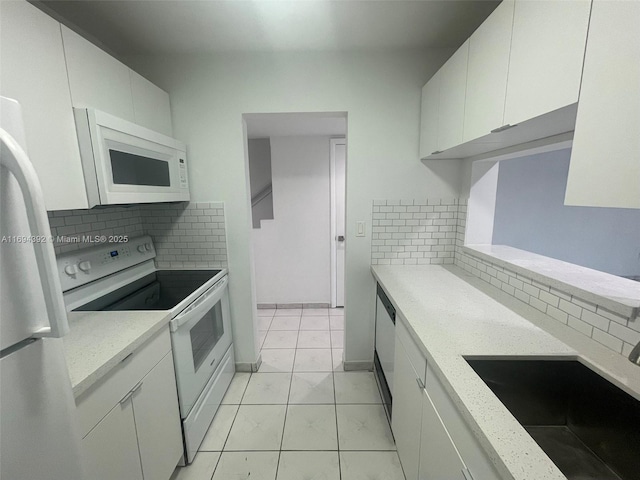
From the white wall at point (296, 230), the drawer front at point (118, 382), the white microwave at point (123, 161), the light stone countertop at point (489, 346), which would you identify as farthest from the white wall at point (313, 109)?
the white wall at point (296, 230)

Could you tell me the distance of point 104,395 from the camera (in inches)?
36.8

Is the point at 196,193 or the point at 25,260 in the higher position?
the point at 196,193

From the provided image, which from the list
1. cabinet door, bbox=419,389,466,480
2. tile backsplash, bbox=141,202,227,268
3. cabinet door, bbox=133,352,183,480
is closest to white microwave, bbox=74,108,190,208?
tile backsplash, bbox=141,202,227,268

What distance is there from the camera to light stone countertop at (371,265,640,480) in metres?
0.59

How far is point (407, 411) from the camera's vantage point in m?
1.26

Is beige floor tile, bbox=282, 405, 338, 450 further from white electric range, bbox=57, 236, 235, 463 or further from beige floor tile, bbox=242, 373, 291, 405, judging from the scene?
white electric range, bbox=57, 236, 235, 463

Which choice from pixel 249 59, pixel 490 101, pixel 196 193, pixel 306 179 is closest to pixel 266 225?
pixel 306 179

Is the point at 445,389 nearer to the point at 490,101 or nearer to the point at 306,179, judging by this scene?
the point at 490,101

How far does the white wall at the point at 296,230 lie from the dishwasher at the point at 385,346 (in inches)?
56.9

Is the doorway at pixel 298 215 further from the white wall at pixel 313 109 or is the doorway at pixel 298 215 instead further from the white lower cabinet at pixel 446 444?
the white lower cabinet at pixel 446 444

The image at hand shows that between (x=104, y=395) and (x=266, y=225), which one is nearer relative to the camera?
(x=104, y=395)

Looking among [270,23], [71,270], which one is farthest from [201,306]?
[270,23]

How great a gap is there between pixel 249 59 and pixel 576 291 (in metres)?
2.22

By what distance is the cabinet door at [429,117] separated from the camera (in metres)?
1.62
